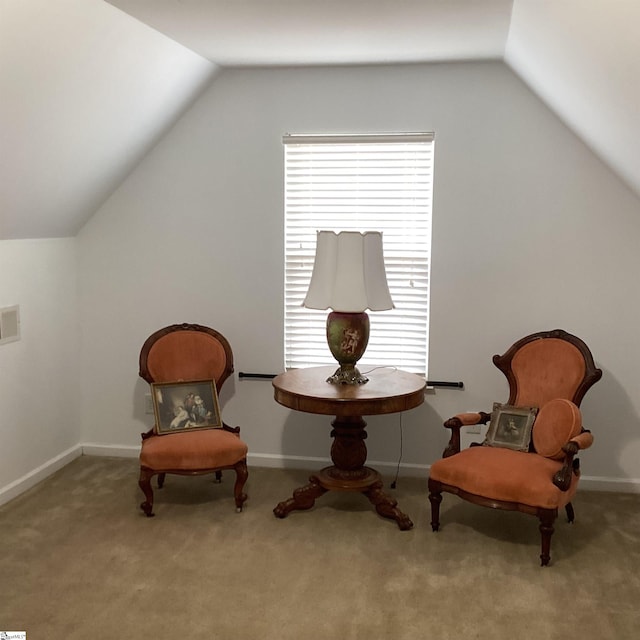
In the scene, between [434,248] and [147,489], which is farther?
[434,248]

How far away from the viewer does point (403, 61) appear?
4102mm

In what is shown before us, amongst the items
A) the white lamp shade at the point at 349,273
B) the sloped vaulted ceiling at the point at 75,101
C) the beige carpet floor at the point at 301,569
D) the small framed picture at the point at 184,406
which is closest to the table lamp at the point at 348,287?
the white lamp shade at the point at 349,273

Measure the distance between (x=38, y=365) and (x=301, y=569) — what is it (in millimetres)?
2079

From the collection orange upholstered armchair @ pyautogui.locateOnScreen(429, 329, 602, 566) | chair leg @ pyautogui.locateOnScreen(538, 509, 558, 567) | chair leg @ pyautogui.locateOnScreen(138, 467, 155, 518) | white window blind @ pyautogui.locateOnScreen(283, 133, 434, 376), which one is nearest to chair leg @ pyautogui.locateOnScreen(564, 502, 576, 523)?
orange upholstered armchair @ pyautogui.locateOnScreen(429, 329, 602, 566)

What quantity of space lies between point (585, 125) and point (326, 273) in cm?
Result: 152

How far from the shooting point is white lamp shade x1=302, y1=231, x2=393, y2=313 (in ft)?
12.0

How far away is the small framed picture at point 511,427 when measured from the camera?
12.0ft

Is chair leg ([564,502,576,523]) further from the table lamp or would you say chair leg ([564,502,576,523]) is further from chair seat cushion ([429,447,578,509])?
the table lamp

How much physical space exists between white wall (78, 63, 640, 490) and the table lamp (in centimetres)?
71

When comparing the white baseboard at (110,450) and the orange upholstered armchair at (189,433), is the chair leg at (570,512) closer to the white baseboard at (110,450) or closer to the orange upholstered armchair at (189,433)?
the orange upholstered armchair at (189,433)

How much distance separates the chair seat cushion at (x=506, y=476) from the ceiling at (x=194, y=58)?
59.7 inches

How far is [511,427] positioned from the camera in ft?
12.2

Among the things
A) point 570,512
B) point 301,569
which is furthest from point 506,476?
point 301,569

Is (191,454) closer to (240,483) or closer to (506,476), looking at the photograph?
(240,483)
